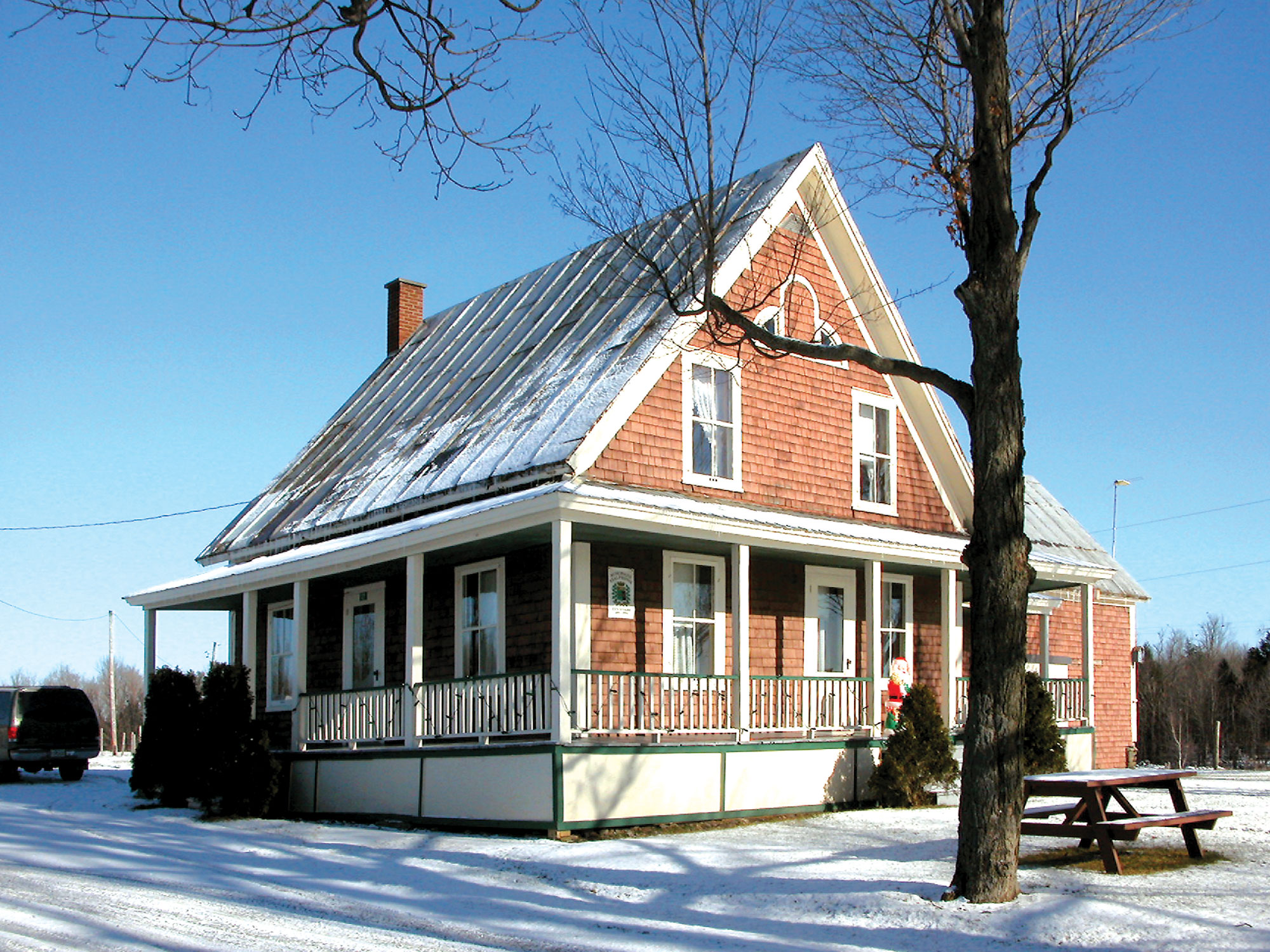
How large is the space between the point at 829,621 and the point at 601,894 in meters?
9.35

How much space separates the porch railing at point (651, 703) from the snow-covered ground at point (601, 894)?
1.46 meters

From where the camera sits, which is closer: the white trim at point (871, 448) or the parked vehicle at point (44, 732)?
the white trim at point (871, 448)

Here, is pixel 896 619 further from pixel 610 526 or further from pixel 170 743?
pixel 170 743

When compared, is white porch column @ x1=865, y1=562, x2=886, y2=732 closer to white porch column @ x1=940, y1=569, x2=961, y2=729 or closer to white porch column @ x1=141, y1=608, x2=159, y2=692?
white porch column @ x1=940, y1=569, x2=961, y2=729

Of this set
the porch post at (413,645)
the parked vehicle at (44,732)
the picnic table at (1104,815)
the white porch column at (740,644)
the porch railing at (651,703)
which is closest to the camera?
the picnic table at (1104,815)

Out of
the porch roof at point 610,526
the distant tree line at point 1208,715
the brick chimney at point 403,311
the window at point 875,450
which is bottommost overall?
the distant tree line at point 1208,715

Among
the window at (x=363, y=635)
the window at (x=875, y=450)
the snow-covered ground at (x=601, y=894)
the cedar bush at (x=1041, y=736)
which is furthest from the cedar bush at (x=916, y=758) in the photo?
the window at (x=363, y=635)

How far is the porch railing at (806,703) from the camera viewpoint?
16.1m

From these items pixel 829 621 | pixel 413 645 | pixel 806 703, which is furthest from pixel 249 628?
pixel 829 621

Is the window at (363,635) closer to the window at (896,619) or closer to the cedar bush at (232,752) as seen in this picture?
the cedar bush at (232,752)

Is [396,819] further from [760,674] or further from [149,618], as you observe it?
[149,618]

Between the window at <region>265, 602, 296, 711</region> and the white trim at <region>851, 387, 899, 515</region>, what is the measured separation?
9.31m

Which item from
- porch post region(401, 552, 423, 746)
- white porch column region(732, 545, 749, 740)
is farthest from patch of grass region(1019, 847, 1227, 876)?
porch post region(401, 552, 423, 746)

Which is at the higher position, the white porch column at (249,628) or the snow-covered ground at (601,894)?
the white porch column at (249,628)
